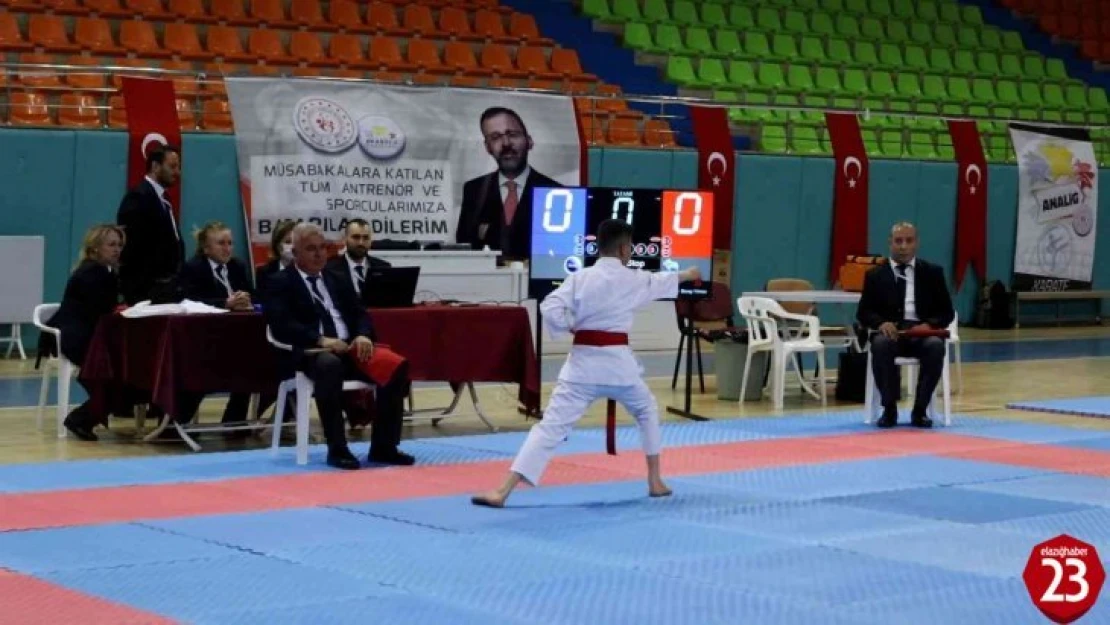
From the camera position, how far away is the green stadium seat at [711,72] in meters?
22.6

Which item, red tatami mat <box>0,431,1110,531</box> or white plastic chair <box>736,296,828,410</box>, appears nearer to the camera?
red tatami mat <box>0,431,1110,531</box>

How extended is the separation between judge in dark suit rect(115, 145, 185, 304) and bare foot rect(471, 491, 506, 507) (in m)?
3.74

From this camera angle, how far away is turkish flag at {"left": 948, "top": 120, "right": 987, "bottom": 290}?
2192cm

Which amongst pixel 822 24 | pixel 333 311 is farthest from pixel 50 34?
pixel 822 24

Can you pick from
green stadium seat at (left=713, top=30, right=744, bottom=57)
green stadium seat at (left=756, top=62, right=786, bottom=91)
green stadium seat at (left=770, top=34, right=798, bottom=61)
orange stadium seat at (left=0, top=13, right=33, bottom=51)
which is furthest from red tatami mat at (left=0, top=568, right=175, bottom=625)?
green stadium seat at (left=770, top=34, right=798, bottom=61)

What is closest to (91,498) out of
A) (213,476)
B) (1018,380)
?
(213,476)

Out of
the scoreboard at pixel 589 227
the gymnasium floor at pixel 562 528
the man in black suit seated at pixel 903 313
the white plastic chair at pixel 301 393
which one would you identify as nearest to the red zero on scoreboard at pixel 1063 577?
the gymnasium floor at pixel 562 528

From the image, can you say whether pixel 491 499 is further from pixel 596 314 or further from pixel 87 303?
pixel 87 303

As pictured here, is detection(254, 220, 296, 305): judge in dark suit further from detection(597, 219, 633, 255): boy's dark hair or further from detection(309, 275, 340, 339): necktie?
detection(597, 219, 633, 255): boy's dark hair

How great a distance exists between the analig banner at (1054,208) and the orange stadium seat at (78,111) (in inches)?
486

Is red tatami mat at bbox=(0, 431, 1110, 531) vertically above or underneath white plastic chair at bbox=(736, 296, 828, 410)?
underneath

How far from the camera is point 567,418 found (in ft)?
28.5

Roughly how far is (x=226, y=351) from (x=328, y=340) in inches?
38.8

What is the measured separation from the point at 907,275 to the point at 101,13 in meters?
9.90
